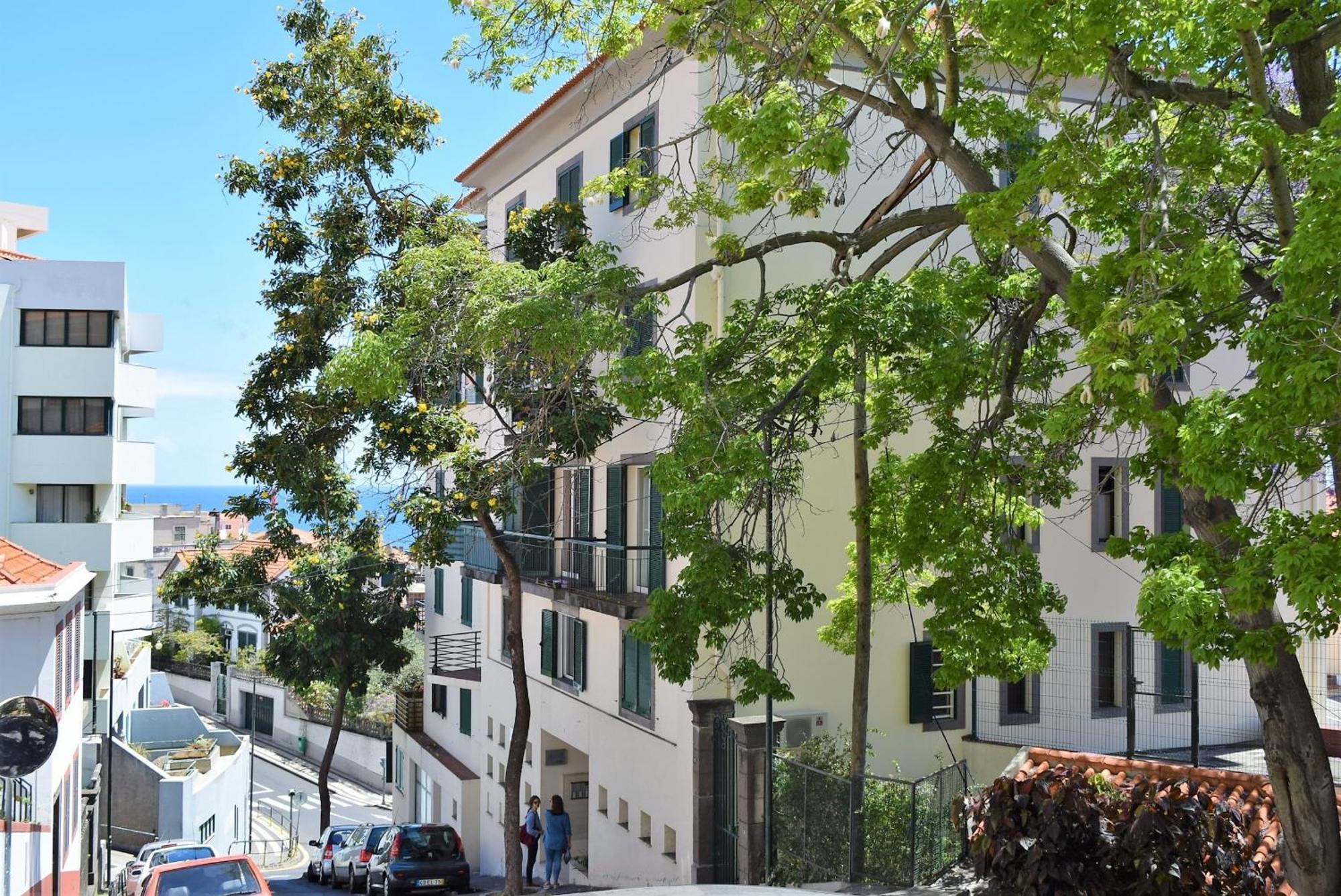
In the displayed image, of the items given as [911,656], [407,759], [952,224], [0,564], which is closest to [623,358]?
[952,224]

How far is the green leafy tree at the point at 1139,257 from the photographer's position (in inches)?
299

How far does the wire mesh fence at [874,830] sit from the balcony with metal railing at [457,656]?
58.4ft

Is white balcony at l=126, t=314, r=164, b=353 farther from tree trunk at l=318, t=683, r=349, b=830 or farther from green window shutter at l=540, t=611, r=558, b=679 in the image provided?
green window shutter at l=540, t=611, r=558, b=679

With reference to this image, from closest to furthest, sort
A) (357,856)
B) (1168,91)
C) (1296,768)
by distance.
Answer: (1296,768) < (1168,91) < (357,856)

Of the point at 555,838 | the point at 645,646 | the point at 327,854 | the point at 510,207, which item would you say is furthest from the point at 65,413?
the point at 645,646

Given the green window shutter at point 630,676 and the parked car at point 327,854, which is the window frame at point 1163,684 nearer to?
the green window shutter at point 630,676

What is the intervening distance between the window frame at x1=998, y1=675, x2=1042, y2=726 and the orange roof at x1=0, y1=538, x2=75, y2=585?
54.5 feet

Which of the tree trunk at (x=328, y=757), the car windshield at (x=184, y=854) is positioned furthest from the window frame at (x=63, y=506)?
the car windshield at (x=184, y=854)

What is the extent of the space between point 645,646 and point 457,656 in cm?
1467

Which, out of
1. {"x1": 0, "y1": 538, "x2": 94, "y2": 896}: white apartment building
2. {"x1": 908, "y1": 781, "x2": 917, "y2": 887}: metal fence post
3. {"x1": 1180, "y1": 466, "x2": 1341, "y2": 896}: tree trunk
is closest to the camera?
{"x1": 1180, "y1": 466, "x2": 1341, "y2": 896}: tree trunk

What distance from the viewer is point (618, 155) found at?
21.2 meters

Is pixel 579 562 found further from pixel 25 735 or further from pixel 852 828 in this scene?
pixel 852 828

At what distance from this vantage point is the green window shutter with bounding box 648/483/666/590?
19.2 m

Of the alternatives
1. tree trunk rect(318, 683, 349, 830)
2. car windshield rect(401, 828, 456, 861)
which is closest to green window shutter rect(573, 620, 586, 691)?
car windshield rect(401, 828, 456, 861)
